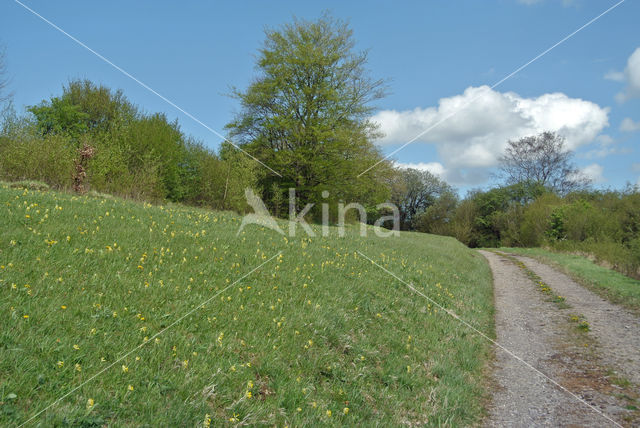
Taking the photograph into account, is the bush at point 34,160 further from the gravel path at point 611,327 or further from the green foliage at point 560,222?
the green foliage at point 560,222

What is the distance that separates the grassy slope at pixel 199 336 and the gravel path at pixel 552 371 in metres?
0.50

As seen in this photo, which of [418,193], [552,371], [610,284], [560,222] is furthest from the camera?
[418,193]

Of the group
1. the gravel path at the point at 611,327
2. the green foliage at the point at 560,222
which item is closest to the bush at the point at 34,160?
the gravel path at the point at 611,327

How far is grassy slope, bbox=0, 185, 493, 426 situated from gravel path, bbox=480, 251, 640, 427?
1.65ft

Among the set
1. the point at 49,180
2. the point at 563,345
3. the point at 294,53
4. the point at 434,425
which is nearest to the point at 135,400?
the point at 434,425

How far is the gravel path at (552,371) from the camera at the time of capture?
5.30 m

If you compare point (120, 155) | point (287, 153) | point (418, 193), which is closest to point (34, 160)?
point (120, 155)

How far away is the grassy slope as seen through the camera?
3.75m

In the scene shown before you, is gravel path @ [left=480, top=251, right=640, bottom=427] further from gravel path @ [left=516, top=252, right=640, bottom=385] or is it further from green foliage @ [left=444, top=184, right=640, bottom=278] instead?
green foliage @ [left=444, top=184, right=640, bottom=278]

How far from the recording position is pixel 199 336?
16.8ft

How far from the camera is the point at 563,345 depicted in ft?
27.5

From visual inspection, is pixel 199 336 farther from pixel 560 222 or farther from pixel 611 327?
pixel 560 222

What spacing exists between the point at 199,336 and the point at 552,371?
6.36m

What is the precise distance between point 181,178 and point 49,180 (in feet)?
52.2
